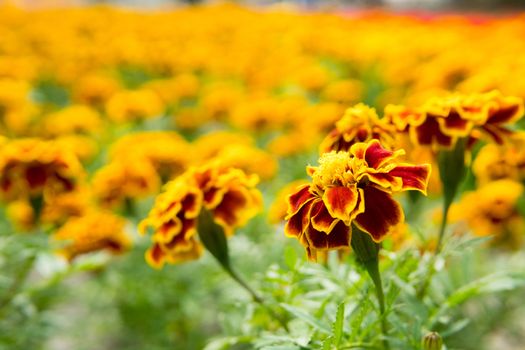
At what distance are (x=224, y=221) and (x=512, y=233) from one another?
105 cm

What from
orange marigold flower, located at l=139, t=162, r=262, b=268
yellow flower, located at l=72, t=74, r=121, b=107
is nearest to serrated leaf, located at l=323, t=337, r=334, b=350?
orange marigold flower, located at l=139, t=162, r=262, b=268

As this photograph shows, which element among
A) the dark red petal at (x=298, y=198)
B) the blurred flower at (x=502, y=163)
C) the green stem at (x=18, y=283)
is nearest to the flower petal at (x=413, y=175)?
the dark red petal at (x=298, y=198)

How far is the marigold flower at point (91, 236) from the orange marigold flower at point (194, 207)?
714 millimetres

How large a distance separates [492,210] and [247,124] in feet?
4.26

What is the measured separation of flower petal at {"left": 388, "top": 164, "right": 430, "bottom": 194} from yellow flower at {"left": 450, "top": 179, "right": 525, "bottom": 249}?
3.12 feet

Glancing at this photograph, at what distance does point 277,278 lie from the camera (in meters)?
1.04

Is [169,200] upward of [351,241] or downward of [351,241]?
upward

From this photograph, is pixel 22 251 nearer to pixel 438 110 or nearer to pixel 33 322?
pixel 33 322

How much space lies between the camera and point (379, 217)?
83 cm

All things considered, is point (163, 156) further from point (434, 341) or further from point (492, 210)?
point (434, 341)

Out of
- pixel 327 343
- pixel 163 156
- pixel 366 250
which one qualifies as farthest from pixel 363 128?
pixel 163 156

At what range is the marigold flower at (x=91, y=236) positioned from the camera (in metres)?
1.82

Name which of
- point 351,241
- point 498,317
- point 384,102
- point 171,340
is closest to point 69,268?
point 171,340

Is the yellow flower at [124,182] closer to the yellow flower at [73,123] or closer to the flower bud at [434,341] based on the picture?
the yellow flower at [73,123]
